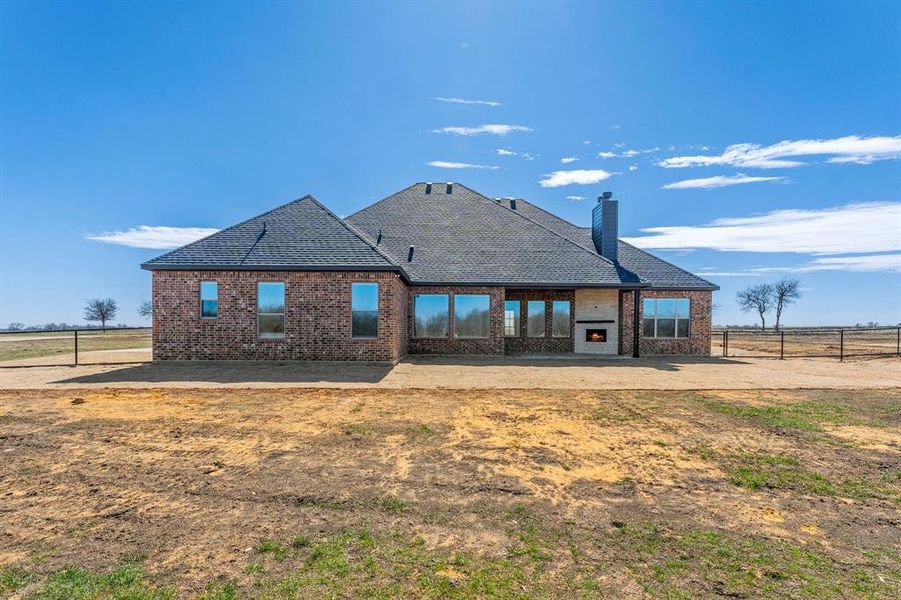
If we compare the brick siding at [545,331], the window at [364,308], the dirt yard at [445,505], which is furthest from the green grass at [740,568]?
the brick siding at [545,331]

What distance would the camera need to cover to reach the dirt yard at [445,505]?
281 cm

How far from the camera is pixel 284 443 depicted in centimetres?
561

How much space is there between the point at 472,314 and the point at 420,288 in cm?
237

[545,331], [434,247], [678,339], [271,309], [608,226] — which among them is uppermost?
[608,226]

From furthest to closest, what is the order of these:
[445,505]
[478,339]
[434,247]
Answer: [434,247] → [478,339] → [445,505]

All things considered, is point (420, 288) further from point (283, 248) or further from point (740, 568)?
point (740, 568)

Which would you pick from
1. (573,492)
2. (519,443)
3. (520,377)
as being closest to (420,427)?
(519,443)

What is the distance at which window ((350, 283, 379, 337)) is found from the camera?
45.5 ft

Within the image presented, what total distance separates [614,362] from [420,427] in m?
11.4

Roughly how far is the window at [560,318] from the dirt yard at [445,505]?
10.9m

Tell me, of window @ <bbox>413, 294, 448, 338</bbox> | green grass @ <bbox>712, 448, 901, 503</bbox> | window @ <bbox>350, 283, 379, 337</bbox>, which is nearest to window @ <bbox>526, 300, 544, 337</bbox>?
window @ <bbox>413, 294, 448, 338</bbox>

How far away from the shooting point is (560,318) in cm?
1816

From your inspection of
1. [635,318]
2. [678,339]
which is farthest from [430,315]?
[678,339]

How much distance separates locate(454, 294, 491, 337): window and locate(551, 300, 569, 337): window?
10.8 ft
